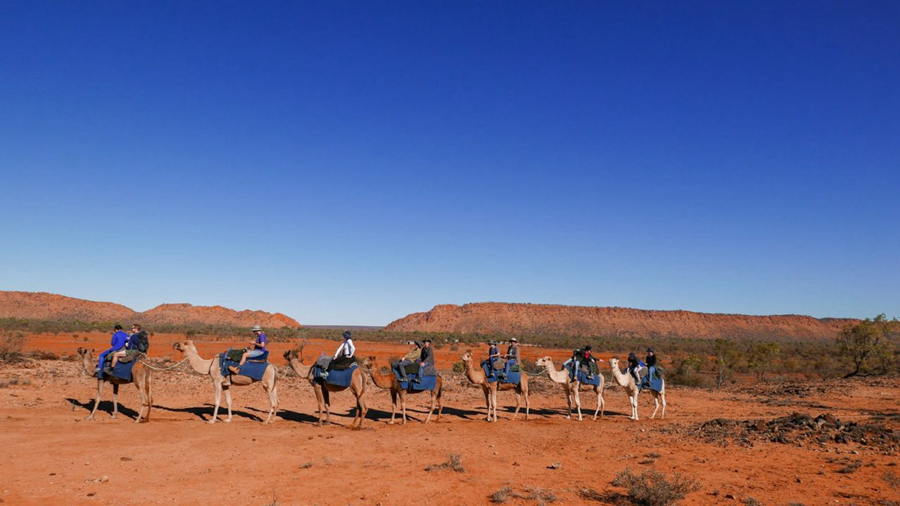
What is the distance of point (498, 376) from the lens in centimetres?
1627

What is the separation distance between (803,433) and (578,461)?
6145mm

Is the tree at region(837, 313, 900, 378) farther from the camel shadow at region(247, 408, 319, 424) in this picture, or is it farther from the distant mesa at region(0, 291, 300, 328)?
the distant mesa at region(0, 291, 300, 328)

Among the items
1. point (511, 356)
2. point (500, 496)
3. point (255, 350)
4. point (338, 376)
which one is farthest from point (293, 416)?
point (500, 496)

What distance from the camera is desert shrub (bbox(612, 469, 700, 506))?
7.93 meters

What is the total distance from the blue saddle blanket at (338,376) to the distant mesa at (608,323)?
356 feet

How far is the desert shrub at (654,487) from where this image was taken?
26.0 feet

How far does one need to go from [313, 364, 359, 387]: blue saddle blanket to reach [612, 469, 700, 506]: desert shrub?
25.1 ft

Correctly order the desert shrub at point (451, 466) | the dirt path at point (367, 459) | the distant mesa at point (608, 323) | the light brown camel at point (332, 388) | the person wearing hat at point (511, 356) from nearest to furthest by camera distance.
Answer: the dirt path at point (367, 459) < the desert shrub at point (451, 466) < the light brown camel at point (332, 388) < the person wearing hat at point (511, 356) < the distant mesa at point (608, 323)

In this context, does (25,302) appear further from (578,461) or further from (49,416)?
(578,461)

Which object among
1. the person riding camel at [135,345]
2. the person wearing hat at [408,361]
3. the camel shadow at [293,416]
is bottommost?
the camel shadow at [293,416]

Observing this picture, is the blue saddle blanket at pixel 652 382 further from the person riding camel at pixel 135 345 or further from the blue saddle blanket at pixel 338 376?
the person riding camel at pixel 135 345

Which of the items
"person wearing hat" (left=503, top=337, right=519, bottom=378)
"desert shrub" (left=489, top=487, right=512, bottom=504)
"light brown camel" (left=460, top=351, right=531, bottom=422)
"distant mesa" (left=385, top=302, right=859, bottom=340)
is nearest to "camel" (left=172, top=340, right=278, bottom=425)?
"light brown camel" (left=460, top=351, right=531, bottom=422)

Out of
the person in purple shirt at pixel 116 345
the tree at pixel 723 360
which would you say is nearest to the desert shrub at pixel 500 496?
the person in purple shirt at pixel 116 345

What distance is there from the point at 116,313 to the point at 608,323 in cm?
12430
